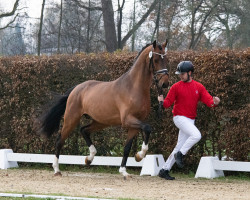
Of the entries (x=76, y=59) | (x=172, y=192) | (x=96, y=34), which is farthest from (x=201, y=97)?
(x=96, y=34)

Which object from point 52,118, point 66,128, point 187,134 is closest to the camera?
point 187,134

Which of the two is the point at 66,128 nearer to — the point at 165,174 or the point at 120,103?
the point at 120,103

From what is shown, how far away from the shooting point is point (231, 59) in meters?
9.16

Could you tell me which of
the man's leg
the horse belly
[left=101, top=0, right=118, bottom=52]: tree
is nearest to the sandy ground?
the man's leg

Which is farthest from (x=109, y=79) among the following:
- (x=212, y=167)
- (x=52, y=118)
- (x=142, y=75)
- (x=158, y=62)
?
(x=212, y=167)

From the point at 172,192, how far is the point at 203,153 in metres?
2.54

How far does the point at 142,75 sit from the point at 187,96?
845 mm

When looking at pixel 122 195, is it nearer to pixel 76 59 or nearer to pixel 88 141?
pixel 88 141

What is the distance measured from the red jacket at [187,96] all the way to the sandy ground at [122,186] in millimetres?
1199

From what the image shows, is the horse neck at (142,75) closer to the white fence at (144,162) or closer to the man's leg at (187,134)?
the man's leg at (187,134)

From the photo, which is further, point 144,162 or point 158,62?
point 144,162

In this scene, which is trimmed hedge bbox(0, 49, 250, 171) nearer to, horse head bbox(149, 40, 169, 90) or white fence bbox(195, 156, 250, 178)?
white fence bbox(195, 156, 250, 178)

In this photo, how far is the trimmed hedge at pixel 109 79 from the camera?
9.16m

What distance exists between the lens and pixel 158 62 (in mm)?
8422
